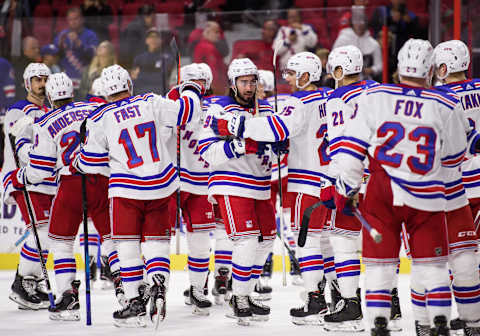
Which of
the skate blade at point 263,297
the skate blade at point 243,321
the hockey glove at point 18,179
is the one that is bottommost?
the skate blade at point 263,297

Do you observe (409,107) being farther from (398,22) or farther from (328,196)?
(398,22)

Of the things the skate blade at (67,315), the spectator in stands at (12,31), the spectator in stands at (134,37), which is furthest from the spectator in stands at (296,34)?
the skate blade at (67,315)

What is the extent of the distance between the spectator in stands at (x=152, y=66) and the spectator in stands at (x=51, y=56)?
2.36ft

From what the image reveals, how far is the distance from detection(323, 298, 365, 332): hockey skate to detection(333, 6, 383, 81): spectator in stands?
3201 mm

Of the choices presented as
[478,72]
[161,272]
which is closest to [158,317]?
[161,272]

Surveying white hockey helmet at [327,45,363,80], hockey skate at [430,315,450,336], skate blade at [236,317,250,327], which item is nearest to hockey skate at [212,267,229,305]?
skate blade at [236,317,250,327]

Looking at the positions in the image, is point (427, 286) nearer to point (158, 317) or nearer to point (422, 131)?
point (422, 131)

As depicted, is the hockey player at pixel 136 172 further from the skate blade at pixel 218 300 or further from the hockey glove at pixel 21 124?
the skate blade at pixel 218 300

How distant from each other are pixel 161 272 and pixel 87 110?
4.00 ft

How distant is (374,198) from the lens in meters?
3.70

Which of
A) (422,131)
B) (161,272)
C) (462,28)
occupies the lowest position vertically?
(161,272)

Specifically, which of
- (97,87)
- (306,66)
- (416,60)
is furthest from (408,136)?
(97,87)

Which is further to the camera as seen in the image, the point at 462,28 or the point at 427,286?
the point at 462,28

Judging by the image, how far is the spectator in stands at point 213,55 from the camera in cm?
753
